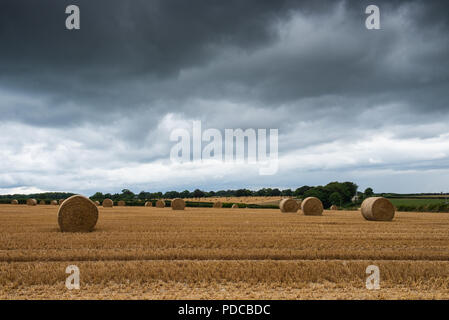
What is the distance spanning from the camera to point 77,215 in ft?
49.5

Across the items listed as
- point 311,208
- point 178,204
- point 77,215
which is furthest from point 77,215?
point 178,204

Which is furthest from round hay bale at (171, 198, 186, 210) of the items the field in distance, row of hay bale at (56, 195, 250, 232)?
the field in distance

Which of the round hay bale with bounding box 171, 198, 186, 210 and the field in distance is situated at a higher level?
the field in distance

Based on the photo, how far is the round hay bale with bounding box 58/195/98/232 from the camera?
14.9 metres

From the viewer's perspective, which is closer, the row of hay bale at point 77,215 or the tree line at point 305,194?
the row of hay bale at point 77,215

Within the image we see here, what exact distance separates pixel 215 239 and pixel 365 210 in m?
15.3

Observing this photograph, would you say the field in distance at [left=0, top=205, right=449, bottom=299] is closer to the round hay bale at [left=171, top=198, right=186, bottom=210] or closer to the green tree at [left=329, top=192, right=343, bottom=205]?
the round hay bale at [left=171, top=198, right=186, bottom=210]

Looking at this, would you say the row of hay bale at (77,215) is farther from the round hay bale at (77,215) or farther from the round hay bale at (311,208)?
the round hay bale at (311,208)

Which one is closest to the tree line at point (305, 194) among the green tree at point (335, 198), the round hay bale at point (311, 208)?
the green tree at point (335, 198)

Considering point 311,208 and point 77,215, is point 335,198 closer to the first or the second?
point 311,208

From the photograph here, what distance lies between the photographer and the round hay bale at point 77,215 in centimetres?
1488
